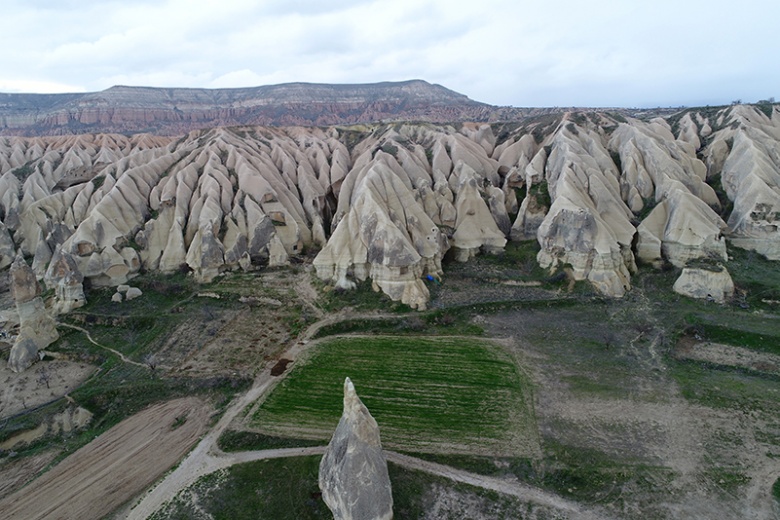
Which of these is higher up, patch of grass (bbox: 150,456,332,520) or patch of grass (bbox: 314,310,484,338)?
patch of grass (bbox: 314,310,484,338)

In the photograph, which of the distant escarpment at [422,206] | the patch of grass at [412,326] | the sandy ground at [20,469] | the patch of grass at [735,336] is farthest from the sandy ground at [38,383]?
the patch of grass at [735,336]

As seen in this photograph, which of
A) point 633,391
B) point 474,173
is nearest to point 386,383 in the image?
point 633,391

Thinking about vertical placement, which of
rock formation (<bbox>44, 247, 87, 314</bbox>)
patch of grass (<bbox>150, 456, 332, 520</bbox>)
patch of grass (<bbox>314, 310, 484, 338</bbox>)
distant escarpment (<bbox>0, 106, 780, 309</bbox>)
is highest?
distant escarpment (<bbox>0, 106, 780, 309</bbox>)

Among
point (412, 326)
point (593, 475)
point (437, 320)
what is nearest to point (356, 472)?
point (593, 475)

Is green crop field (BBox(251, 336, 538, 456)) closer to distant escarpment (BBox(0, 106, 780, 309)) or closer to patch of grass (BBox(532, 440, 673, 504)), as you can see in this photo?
patch of grass (BBox(532, 440, 673, 504))

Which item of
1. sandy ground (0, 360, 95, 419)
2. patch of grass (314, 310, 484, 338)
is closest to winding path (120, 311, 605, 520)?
patch of grass (314, 310, 484, 338)

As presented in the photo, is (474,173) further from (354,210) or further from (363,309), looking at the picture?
(363,309)

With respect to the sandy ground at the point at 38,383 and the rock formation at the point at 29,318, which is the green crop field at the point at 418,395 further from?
the rock formation at the point at 29,318
